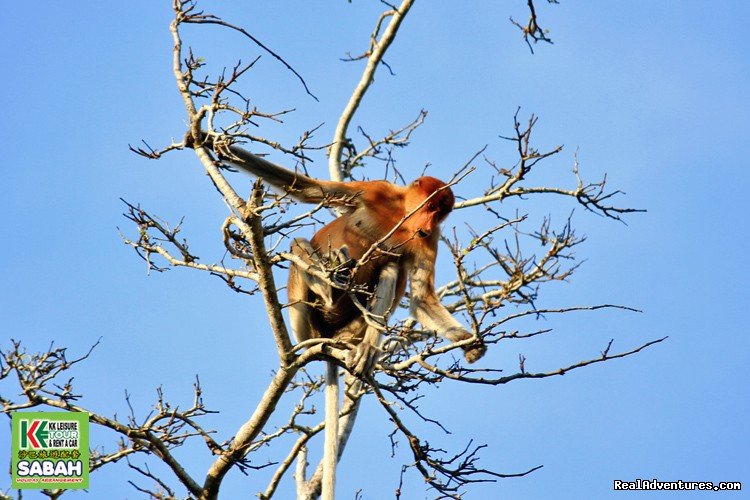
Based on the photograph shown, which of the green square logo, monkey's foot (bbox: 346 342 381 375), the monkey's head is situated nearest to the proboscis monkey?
the monkey's head

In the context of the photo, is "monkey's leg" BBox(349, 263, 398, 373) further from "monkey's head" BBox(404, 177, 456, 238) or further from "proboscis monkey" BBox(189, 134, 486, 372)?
"monkey's head" BBox(404, 177, 456, 238)

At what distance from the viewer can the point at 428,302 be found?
758 centimetres

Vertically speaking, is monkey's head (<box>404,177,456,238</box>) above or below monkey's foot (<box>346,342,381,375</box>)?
above

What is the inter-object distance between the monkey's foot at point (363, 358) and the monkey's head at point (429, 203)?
56.4 inches

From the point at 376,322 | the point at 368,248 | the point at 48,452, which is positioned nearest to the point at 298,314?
the point at 368,248

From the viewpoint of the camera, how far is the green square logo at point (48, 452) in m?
6.37

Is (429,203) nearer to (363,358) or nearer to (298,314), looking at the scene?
(298,314)

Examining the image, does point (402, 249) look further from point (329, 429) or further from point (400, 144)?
point (400, 144)

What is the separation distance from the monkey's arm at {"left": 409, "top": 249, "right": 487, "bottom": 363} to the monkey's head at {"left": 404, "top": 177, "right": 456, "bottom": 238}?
233mm

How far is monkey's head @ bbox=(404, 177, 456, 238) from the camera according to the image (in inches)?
291

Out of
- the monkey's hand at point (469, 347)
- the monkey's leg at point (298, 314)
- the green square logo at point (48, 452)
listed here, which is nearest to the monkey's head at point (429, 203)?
the monkey's hand at point (469, 347)

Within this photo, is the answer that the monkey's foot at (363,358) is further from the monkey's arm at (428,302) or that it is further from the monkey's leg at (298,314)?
the monkey's arm at (428,302)

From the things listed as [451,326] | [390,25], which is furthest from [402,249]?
A: [390,25]

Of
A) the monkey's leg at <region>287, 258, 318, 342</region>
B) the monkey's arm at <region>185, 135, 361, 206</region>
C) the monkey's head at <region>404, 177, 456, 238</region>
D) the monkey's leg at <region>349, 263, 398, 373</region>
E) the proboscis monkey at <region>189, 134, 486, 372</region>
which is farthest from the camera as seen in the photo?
the monkey's head at <region>404, 177, 456, 238</region>
